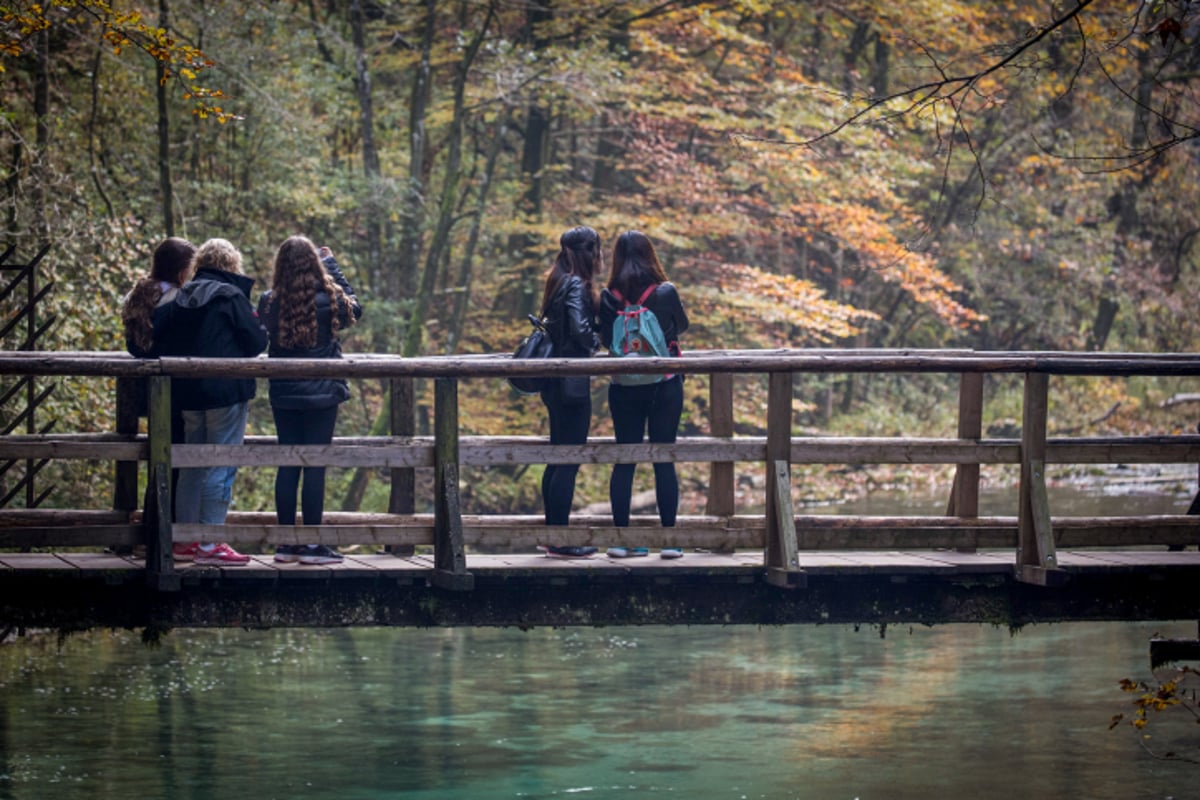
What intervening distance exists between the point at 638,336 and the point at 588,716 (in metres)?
4.91

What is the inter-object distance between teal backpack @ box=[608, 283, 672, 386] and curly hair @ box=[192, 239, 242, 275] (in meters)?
1.91

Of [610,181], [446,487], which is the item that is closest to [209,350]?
[446,487]

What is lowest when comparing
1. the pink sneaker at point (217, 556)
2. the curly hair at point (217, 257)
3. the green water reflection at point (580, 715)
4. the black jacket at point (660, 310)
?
the green water reflection at point (580, 715)

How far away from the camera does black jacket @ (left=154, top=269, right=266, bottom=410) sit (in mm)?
7879

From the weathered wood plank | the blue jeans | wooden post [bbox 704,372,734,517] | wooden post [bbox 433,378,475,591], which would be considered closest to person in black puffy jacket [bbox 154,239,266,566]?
the blue jeans

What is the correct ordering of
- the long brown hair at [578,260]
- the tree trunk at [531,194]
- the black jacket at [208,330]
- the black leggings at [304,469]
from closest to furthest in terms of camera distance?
the black jacket at [208,330]
the long brown hair at [578,260]
the black leggings at [304,469]
the tree trunk at [531,194]

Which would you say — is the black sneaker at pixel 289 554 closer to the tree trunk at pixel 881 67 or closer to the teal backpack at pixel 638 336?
the teal backpack at pixel 638 336

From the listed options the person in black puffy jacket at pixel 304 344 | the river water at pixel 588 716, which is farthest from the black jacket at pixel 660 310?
the river water at pixel 588 716

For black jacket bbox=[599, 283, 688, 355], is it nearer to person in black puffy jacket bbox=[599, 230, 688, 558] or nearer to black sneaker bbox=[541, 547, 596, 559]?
person in black puffy jacket bbox=[599, 230, 688, 558]

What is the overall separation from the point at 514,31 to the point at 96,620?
16256 mm

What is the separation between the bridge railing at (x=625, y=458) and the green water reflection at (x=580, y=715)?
2.35 m

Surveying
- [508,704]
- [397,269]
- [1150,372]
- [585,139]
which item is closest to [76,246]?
[508,704]

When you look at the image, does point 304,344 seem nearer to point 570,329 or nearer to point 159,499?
point 159,499

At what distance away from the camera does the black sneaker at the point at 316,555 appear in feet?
26.4
